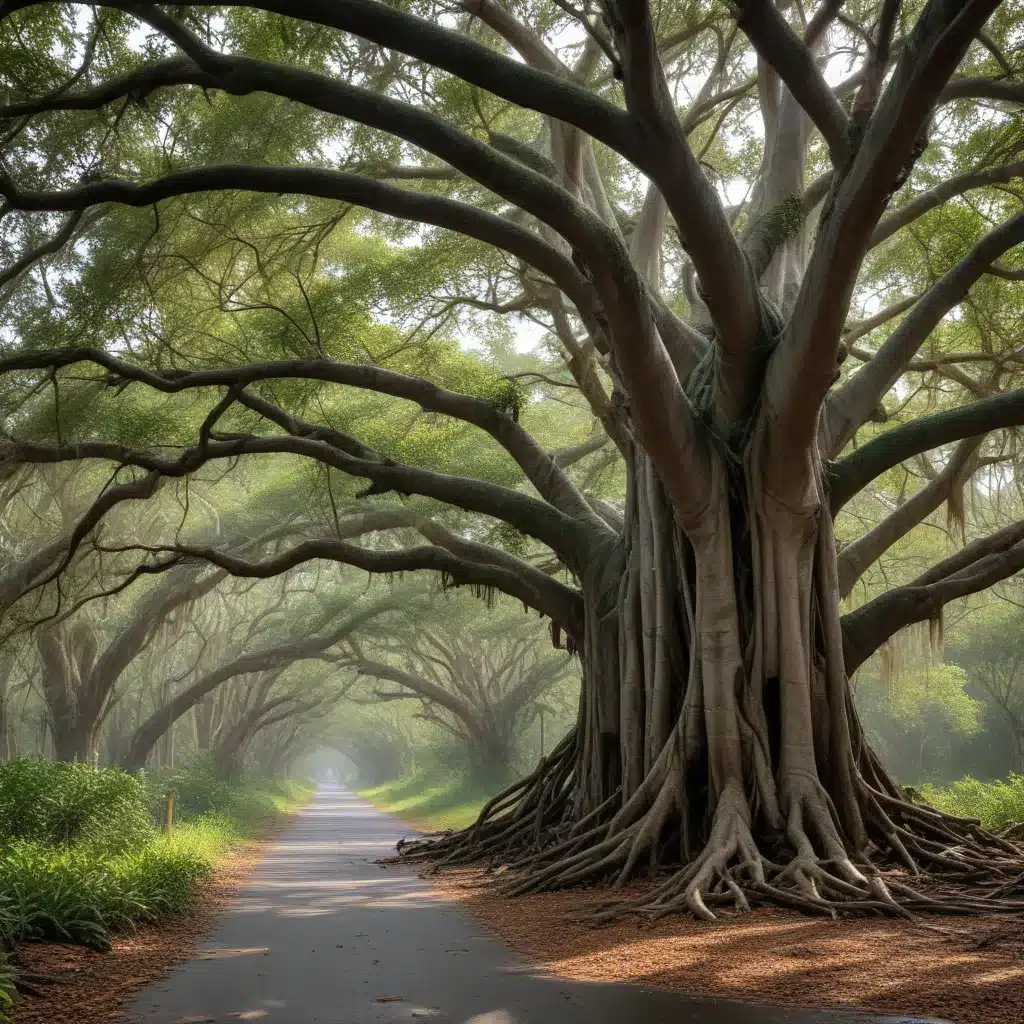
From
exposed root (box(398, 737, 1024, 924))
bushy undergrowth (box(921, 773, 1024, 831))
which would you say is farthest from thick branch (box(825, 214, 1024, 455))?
bushy undergrowth (box(921, 773, 1024, 831))

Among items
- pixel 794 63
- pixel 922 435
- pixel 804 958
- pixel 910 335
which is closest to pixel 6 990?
pixel 804 958

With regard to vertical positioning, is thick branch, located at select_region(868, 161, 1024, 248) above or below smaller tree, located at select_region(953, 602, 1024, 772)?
above

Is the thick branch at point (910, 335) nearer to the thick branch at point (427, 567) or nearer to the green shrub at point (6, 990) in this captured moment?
the thick branch at point (427, 567)

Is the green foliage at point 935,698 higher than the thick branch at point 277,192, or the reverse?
the thick branch at point 277,192

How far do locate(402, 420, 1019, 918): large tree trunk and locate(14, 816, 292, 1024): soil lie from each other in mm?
3127

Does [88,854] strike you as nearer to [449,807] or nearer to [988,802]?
[988,802]

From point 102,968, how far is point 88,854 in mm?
4589

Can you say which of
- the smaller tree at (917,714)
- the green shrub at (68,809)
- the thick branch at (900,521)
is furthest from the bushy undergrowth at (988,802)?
the green shrub at (68,809)

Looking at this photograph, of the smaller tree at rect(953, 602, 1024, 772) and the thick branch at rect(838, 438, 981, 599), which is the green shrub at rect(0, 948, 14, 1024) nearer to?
the thick branch at rect(838, 438, 981, 599)

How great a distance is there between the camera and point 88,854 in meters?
10.4

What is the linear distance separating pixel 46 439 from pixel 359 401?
6.55 meters

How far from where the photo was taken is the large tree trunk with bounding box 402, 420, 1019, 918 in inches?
354

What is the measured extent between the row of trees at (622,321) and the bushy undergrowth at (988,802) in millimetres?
4324

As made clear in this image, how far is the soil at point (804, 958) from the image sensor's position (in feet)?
16.0
